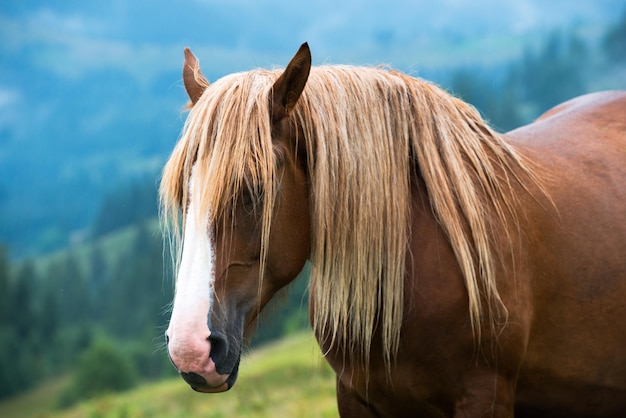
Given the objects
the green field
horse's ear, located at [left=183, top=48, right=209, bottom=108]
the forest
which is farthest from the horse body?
the forest

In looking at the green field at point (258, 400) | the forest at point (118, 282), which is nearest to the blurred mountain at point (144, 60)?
the forest at point (118, 282)

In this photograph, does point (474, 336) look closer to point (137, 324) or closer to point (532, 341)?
point (532, 341)

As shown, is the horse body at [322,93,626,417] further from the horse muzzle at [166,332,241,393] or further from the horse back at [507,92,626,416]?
the horse muzzle at [166,332,241,393]

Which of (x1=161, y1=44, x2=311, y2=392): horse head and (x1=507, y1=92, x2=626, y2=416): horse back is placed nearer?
(x1=161, y1=44, x2=311, y2=392): horse head

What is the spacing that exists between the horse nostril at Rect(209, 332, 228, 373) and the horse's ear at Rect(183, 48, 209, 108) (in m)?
0.99

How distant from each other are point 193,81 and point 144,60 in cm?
2764

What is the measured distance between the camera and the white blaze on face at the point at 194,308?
2076 mm

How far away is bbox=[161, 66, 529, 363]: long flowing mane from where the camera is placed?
2400 mm

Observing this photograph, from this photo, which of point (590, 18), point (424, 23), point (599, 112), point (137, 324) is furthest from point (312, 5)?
point (599, 112)

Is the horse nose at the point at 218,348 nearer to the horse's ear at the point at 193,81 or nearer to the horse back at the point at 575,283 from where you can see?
the horse's ear at the point at 193,81

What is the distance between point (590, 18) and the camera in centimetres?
2502

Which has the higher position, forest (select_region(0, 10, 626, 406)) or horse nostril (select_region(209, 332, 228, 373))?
horse nostril (select_region(209, 332, 228, 373))

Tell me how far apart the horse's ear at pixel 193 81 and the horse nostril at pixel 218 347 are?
3.25 ft

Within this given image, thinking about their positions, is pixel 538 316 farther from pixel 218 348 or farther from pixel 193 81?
pixel 193 81
